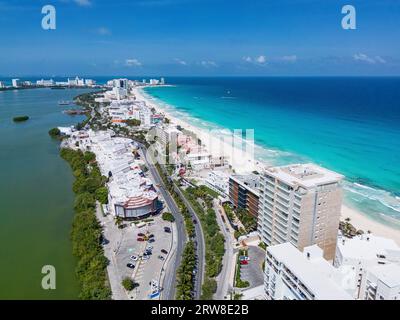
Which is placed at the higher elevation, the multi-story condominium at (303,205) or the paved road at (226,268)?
the multi-story condominium at (303,205)

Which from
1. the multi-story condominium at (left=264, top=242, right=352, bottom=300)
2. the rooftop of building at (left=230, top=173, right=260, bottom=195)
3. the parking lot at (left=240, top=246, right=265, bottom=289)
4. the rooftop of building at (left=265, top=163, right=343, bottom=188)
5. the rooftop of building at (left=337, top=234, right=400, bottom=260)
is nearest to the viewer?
the multi-story condominium at (left=264, top=242, right=352, bottom=300)

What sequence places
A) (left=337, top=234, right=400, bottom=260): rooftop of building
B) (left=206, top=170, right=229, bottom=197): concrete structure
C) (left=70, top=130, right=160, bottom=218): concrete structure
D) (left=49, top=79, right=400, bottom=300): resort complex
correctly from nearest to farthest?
1. (left=49, top=79, right=400, bottom=300): resort complex
2. (left=337, top=234, right=400, bottom=260): rooftop of building
3. (left=70, top=130, right=160, bottom=218): concrete structure
4. (left=206, top=170, right=229, bottom=197): concrete structure

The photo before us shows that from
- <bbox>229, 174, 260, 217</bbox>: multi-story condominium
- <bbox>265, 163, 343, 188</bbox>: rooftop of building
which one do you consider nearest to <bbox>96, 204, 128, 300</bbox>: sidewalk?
<bbox>229, 174, 260, 217</bbox>: multi-story condominium

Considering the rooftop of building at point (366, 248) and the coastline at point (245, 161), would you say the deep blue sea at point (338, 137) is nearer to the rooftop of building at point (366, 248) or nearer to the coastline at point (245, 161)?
the coastline at point (245, 161)

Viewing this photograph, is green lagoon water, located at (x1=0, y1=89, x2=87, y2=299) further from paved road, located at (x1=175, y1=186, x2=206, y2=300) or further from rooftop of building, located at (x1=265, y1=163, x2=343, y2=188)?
rooftop of building, located at (x1=265, y1=163, x2=343, y2=188)

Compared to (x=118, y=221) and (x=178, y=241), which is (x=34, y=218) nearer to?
(x=118, y=221)

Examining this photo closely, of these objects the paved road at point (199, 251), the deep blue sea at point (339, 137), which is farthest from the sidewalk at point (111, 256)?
the deep blue sea at point (339, 137)
